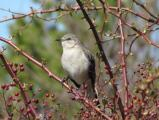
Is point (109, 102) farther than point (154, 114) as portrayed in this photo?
Yes

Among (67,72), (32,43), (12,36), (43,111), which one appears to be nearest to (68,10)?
(12,36)

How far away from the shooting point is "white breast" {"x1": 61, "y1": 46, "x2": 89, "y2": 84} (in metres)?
7.09

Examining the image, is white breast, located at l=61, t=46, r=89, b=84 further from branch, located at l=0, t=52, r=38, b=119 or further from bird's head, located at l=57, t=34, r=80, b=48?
branch, located at l=0, t=52, r=38, b=119

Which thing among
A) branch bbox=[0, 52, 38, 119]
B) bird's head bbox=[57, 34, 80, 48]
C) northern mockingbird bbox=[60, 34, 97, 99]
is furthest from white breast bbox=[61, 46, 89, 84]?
branch bbox=[0, 52, 38, 119]

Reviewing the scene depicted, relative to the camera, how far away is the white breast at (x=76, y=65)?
7.09 m

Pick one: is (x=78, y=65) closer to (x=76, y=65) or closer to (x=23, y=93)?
(x=76, y=65)

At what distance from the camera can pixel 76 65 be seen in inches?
283

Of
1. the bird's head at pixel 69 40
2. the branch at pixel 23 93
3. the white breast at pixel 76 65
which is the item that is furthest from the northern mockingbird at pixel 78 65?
the branch at pixel 23 93

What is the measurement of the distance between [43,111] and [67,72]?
11.9 ft

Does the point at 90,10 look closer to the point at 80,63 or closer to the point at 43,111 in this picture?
the point at 43,111

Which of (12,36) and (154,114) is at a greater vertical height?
(12,36)

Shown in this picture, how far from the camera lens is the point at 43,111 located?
342 cm

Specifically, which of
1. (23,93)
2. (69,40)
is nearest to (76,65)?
(69,40)

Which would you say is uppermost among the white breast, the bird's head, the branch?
the bird's head
